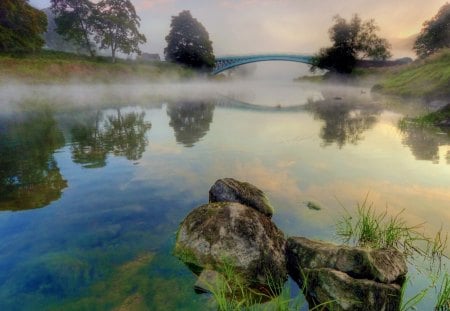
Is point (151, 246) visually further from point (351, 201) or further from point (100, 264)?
point (351, 201)

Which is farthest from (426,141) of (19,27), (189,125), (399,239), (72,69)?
(19,27)

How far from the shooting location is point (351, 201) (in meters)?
9.04

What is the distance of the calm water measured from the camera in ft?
18.4

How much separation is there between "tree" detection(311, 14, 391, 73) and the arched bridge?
9310 mm

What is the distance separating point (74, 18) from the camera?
212ft

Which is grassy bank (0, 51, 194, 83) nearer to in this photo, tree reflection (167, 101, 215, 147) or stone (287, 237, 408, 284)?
tree reflection (167, 101, 215, 147)

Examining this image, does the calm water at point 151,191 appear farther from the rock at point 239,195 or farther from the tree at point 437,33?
the tree at point 437,33

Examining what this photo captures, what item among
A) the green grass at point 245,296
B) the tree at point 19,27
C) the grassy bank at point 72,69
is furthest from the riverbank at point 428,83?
the tree at point 19,27

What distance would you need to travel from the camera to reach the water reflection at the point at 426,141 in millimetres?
13795

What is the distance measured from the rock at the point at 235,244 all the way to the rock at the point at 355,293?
1.02 meters

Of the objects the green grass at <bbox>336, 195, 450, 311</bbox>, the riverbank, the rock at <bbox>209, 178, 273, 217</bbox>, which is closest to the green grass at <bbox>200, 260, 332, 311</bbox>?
the green grass at <bbox>336, 195, 450, 311</bbox>

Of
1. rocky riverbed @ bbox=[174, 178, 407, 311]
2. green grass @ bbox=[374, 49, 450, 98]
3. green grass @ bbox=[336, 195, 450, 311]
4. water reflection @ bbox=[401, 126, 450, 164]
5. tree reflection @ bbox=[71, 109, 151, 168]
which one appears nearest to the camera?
rocky riverbed @ bbox=[174, 178, 407, 311]

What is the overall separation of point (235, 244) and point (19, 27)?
5963cm

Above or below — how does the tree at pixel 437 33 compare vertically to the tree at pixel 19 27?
above
